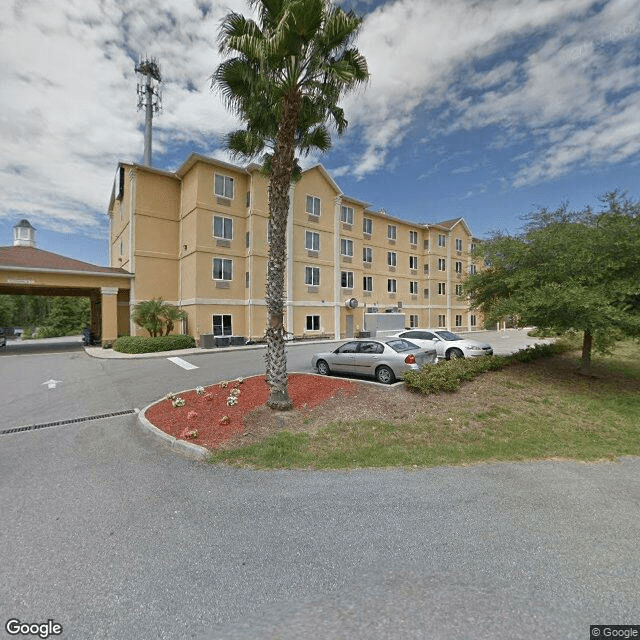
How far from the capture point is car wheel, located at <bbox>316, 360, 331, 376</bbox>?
1150 cm

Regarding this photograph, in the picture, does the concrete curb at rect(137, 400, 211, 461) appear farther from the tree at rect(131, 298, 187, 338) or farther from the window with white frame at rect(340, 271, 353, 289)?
the window with white frame at rect(340, 271, 353, 289)

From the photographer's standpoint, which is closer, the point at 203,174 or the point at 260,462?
the point at 260,462

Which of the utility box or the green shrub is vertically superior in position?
the utility box

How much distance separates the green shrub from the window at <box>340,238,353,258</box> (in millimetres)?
16350

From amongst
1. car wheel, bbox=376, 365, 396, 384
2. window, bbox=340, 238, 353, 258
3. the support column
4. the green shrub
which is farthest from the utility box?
car wheel, bbox=376, 365, 396, 384

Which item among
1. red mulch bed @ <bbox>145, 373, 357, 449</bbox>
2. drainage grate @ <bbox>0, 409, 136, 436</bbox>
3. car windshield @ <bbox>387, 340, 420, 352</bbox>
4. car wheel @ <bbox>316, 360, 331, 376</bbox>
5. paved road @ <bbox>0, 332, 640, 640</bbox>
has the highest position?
car windshield @ <bbox>387, 340, 420, 352</bbox>

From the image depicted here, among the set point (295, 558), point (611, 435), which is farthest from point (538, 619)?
point (611, 435)

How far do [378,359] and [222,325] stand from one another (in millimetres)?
17064

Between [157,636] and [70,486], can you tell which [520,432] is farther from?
[70,486]

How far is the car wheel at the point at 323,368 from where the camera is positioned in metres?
11.5

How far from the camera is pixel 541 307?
947 cm

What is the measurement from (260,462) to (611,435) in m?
6.92

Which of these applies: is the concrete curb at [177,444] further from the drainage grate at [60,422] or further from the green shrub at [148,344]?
the green shrub at [148,344]

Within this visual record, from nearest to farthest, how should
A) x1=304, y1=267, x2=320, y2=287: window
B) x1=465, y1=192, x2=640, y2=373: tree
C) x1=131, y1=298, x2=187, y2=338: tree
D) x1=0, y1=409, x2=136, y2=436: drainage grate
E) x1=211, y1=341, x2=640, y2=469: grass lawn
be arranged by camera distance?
x1=211, y1=341, x2=640, y2=469: grass lawn, x1=0, y1=409, x2=136, y2=436: drainage grate, x1=465, y1=192, x2=640, y2=373: tree, x1=131, y1=298, x2=187, y2=338: tree, x1=304, y1=267, x2=320, y2=287: window
